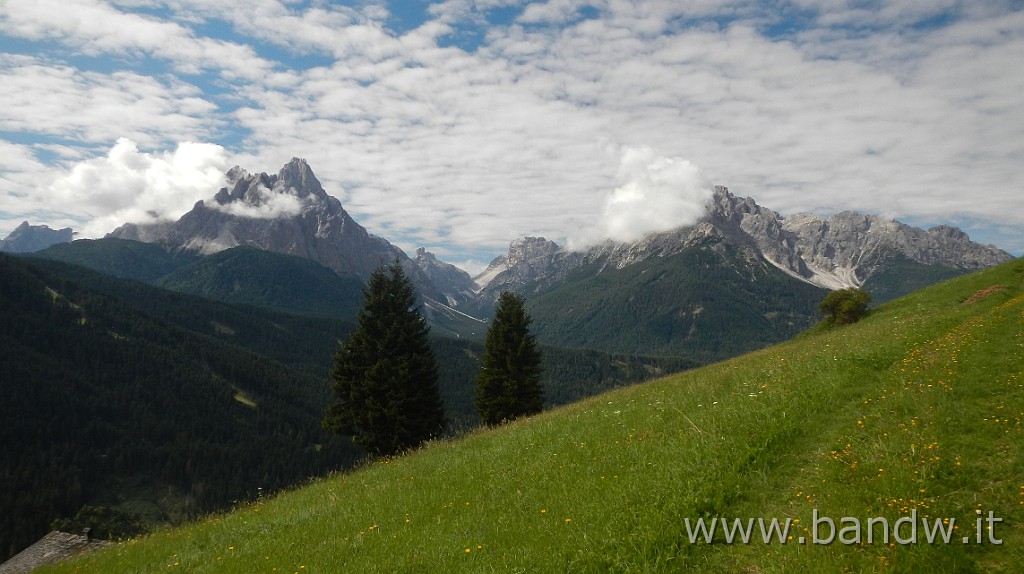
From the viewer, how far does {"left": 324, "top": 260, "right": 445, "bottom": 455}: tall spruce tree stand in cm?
3497

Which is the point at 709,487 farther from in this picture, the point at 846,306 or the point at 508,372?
the point at 846,306

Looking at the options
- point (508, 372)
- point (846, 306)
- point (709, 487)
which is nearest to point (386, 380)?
point (508, 372)

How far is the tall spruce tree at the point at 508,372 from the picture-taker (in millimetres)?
47531

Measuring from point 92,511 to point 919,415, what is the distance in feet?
645

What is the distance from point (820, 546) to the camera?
21.5ft

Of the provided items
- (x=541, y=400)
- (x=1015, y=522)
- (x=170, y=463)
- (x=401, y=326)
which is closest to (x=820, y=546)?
(x=1015, y=522)

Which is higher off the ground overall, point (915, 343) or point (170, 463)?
point (915, 343)

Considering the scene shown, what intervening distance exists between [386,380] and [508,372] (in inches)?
618

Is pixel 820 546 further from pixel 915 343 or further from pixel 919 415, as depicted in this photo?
pixel 915 343

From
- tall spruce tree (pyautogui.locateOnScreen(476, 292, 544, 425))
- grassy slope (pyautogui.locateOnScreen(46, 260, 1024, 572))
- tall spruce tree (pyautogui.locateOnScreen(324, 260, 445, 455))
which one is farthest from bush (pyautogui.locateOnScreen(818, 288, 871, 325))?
tall spruce tree (pyautogui.locateOnScreen(324, 260, 445, 455))

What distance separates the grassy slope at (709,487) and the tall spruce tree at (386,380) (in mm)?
18817

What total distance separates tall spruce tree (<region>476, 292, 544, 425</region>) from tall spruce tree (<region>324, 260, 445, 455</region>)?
10.2 metres

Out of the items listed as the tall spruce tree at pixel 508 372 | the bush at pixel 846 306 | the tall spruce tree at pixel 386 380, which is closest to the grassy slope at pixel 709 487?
the tall spruce tree at pixel 386 380

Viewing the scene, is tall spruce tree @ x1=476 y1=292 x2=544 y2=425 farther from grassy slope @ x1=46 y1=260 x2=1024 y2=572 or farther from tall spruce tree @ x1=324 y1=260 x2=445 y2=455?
grassy slope @ x1=46 y1=260 x2=1024 y2=572
